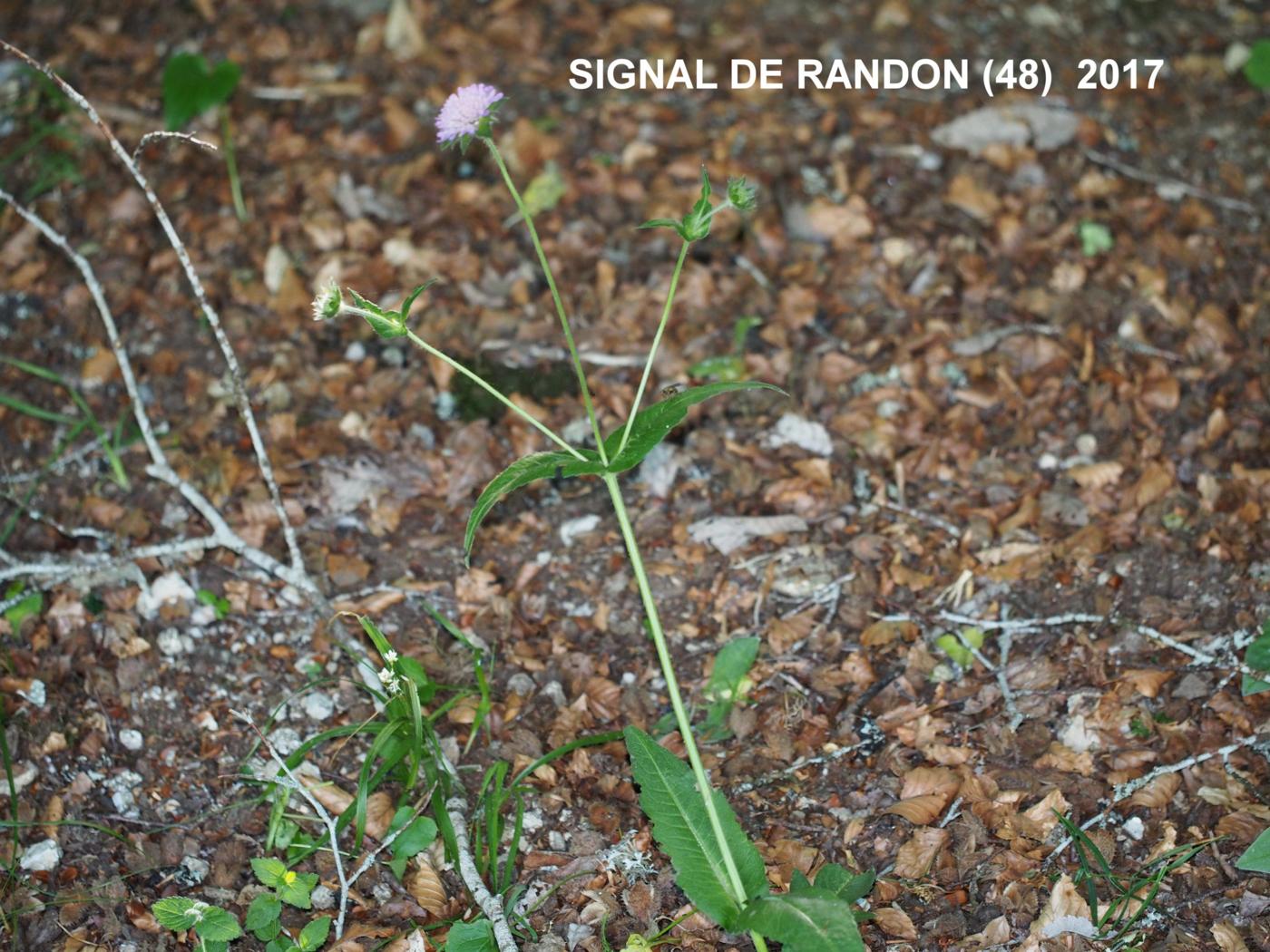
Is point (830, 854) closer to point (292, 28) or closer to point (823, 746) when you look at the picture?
point (823, 746)

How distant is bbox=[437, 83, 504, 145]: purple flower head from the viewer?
2512 millimetres

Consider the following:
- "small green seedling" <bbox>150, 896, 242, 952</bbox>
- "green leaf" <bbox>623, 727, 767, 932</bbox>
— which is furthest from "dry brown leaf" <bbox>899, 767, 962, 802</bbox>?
"small green seedling" <bbox>150, 896, 242, 952</bbox>

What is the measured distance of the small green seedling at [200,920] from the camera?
2.57 meters

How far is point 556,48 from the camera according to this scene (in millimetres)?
4879

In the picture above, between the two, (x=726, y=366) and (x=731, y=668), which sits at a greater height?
(x=726, y=366)

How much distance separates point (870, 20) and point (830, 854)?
3.55m

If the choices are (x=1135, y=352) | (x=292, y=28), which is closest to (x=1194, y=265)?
(x=1135, y=352)

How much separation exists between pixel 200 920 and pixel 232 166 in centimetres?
276

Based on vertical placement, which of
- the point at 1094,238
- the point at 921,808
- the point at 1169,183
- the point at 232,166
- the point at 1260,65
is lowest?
the point at 921,808

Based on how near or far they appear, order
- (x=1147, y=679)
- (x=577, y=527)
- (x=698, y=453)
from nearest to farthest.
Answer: (x=1147, y=679)
(x=577, y=527)
(x=698, y=453)

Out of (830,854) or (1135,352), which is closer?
(830,854)

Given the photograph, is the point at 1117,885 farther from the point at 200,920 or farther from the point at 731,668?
the point at 200,920

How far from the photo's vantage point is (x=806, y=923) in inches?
91.9

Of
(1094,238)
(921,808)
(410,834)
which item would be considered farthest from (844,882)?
(1094,238)
